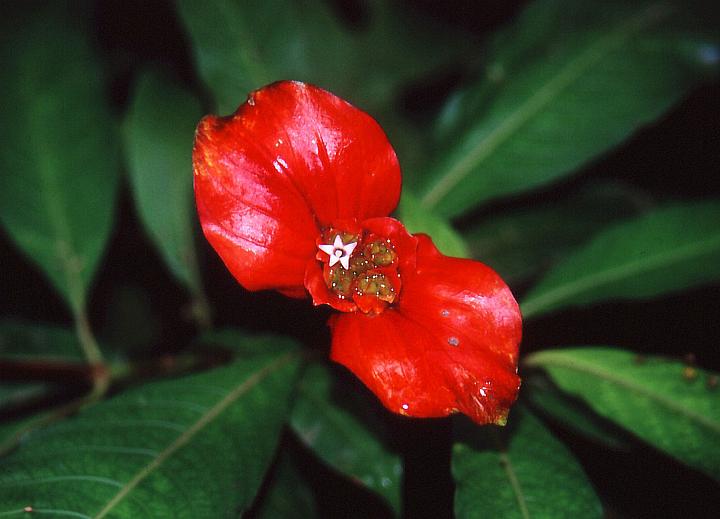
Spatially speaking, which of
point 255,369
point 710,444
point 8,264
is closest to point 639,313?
point 710,444

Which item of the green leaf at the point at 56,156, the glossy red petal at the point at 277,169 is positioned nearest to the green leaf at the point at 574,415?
the glossy red petal at the point at 277,169

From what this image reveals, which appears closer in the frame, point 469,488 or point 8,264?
point 469,488

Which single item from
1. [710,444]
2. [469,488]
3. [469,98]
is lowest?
[710,444]

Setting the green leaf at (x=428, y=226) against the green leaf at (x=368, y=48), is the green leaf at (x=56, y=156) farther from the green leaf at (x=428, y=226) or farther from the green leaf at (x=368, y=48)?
the green leaf at (x=428, y=226)

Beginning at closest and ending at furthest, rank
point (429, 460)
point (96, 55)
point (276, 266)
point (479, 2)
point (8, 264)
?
point (276, 266), point (429, 460), point (96, 55), point (8, 264), point (479, 2)

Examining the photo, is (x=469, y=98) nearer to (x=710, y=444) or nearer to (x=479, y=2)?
(x=479, y=2)

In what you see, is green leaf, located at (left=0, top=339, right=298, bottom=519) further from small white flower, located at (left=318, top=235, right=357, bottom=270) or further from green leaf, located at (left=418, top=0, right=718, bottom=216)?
green leaf, located at (left=418, top=0, right=718, bottom=216)

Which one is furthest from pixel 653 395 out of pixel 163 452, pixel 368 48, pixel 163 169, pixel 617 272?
pixel 368 48
